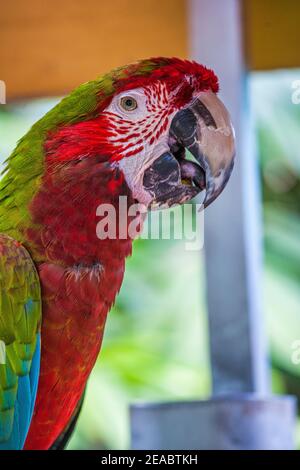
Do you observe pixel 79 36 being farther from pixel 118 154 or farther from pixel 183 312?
pixel 183 312

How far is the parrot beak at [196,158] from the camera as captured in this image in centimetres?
105

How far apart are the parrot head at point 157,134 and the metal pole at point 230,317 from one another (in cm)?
47

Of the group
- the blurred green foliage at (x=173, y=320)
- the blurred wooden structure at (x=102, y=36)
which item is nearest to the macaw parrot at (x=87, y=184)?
the blurred wooden structure at (x=102, y=36)

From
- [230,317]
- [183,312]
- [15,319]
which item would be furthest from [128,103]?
[183,312]

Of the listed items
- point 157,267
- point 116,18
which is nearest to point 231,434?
point 116,18

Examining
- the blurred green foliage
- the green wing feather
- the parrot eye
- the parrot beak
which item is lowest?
the green wing feather

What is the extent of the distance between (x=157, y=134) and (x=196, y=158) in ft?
0.21

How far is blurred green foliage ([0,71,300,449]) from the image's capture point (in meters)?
3.43

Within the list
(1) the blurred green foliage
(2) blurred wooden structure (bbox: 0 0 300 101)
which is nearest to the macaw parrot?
(2) blurred wooden structure (bbox: 0 0 300 101)

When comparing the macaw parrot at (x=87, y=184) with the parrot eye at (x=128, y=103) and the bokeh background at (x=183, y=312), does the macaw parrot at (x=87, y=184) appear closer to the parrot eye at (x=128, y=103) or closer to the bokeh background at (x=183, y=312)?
the parrot eye at (x=128, y=103)

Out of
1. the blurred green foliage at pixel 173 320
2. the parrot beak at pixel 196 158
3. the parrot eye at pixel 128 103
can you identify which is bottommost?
the parrot beak at pixel 196 158

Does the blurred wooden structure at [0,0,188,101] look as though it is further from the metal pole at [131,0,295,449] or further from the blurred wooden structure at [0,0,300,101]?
the metal pole at [131,0,295,449]

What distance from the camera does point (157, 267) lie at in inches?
138

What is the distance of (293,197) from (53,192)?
2607mm
